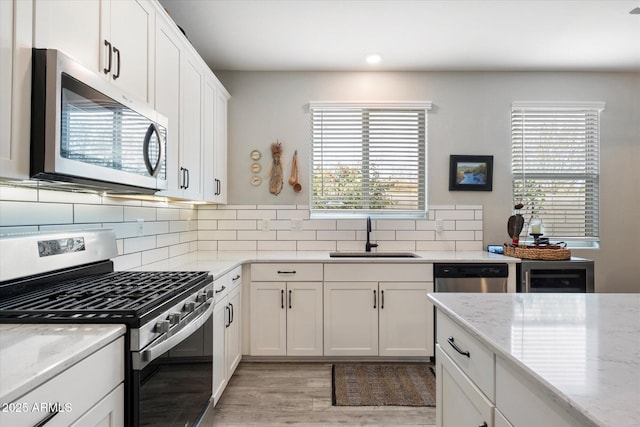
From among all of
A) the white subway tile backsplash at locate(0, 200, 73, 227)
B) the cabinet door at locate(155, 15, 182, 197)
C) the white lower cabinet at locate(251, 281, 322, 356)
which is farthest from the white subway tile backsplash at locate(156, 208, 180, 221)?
the white subway tile backsplash at locate(0, 200, 73, 227)

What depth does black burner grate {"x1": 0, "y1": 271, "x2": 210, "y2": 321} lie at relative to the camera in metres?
1.13

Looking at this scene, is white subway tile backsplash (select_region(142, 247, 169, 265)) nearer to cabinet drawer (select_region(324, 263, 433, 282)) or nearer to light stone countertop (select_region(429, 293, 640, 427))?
cabinet drawer (select_region(324, 263, 433, 282))

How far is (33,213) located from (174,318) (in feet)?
2.49

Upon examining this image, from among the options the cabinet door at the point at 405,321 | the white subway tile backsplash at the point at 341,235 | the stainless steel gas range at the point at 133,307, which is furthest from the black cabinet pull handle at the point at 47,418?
the white subway tile backsplash at the point at 341,235

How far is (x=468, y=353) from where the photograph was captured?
3.93 ft

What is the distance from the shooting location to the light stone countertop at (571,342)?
26.1 inches

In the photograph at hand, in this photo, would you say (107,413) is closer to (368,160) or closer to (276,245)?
(276,245)

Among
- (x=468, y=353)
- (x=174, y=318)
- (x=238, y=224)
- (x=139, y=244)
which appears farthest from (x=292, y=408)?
(x=238, y=224)

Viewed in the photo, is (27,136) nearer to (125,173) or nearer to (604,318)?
(125,173)

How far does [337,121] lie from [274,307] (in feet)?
6.15

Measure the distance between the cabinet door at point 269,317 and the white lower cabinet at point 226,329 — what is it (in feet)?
0.42

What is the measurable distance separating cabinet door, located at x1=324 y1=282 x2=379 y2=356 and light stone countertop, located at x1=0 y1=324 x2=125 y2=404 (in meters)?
2.04

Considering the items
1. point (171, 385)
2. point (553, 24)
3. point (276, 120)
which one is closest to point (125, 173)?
point (171, 385)

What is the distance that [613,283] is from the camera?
11.9 feet
